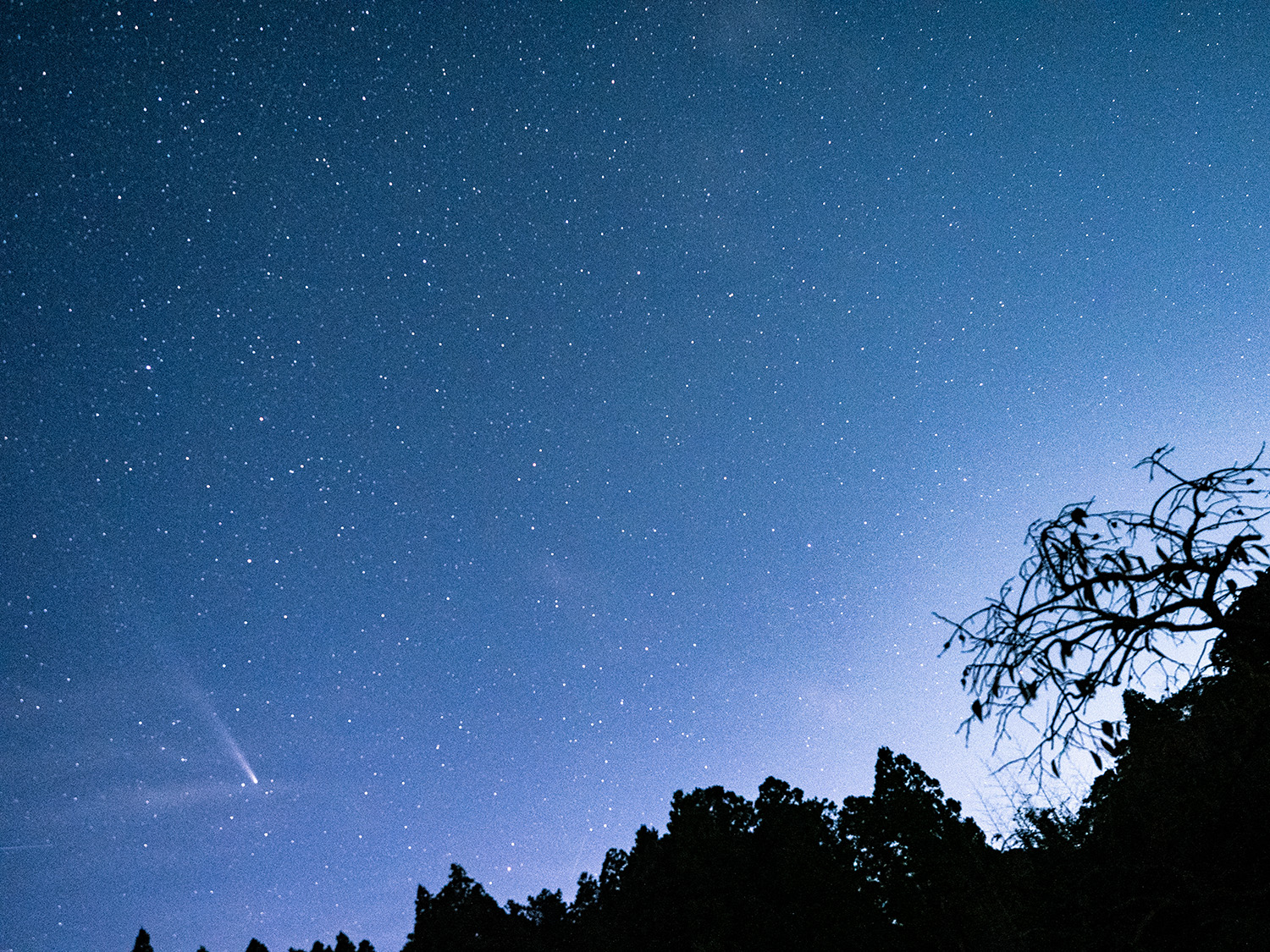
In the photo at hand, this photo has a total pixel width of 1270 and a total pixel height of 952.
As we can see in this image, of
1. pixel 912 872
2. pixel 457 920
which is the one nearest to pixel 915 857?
pixel 912 872

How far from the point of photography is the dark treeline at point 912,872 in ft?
22.6

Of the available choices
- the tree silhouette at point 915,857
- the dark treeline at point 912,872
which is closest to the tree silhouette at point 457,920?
the dark treeline at point 912,872

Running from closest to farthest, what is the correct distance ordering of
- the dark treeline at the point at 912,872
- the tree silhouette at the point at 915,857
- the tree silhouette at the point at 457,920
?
the dark treeline at the point at 912,872, the tree silhouette at the point at 915,857, the tree silhouette at the point at 457,920

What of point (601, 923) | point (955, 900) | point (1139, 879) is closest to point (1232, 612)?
point (1139, 879)

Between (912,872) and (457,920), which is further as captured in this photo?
(457,920)

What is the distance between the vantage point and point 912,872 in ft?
98.7

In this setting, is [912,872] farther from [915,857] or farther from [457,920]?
[457,920]

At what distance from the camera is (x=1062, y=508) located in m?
4.58

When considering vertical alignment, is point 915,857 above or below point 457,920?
below

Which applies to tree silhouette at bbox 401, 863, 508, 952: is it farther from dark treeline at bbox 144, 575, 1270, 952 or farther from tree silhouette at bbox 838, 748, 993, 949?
tree silhouette at bbox 838, 748, 993, 949

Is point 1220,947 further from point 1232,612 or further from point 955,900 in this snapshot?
point 955,900

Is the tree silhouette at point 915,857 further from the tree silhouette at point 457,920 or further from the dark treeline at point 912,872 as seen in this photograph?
the tree silhouette at point 457,920

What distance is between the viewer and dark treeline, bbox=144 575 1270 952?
6883 millimetres

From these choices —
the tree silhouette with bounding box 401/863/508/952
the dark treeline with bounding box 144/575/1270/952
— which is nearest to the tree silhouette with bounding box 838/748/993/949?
the dark treeline with bounding box 144/575/1270/952
